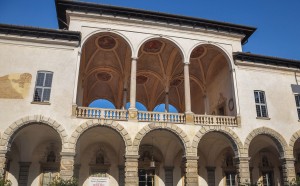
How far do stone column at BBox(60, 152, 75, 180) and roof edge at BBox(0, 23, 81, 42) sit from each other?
6.95 metres

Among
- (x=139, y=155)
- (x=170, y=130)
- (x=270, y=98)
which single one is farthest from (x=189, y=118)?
(x=270, y=98)

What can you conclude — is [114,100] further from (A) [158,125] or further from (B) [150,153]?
(A) [158,125]

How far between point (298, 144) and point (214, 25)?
1090cm

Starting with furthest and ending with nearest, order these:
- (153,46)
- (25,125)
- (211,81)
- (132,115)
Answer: (211,81) < (153,46) < (132,115) < (25,125)

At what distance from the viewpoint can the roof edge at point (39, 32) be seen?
16.3 metres

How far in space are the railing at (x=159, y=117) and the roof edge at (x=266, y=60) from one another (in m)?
6.45

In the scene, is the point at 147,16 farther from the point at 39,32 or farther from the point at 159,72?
the point at 39,32

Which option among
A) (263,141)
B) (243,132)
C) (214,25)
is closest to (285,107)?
(263,141)

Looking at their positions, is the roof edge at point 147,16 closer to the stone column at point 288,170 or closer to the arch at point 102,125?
the arch at point 102,125

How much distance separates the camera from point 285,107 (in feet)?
63.9

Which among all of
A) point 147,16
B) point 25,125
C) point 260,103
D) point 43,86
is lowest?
point 25,125

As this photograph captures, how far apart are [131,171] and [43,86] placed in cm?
696

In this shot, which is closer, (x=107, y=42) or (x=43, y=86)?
(x=43, y=86)

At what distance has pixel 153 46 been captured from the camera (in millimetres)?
21734
